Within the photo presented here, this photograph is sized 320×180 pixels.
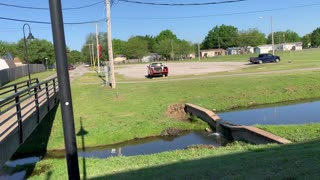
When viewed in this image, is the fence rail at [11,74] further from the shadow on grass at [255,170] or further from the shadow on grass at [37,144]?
the shadow on grass at [255,170]

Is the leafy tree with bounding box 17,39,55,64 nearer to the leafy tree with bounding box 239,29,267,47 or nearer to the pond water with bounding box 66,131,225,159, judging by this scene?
the leafy tree with bounding box 239,29,267,47

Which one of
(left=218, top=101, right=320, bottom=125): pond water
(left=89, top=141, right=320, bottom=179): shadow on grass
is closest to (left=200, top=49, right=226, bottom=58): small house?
(left=218, top=101, right=320, bottom=125): pond water

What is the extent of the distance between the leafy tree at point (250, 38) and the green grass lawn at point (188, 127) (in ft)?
498

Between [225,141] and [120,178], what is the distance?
28.1ft

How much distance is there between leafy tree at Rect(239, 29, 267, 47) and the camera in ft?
591

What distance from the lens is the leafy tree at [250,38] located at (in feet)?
591

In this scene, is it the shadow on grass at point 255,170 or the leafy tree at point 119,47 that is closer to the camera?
the shadow on grass at point 255,170

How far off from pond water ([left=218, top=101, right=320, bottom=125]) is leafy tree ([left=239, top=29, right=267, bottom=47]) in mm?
160393

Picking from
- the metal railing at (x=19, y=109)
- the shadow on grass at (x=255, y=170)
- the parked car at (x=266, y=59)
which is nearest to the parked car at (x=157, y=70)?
the parked car at (x=266, y=59)

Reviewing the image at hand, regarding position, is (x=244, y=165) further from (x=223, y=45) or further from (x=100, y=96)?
(x=223, y=45)

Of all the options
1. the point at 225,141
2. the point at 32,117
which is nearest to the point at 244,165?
the point at 32,117

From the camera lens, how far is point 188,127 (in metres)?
19.3

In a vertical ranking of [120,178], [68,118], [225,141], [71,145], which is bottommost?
[225,141]

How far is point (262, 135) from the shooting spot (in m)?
12.9
